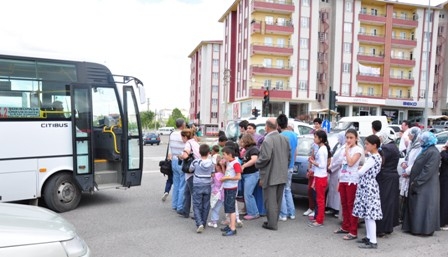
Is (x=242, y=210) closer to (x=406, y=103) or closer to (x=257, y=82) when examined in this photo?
(x=257, y=82)

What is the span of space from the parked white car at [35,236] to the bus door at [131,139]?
4469mm

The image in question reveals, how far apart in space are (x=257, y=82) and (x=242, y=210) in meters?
37.5

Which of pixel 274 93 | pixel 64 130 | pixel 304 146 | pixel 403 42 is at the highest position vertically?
pixel 403 42

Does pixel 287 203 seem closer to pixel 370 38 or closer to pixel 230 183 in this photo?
pixel 230 183

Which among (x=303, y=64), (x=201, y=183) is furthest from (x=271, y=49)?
(x=201, y=183)

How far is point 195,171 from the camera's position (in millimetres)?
6141

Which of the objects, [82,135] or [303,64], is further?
[303,64]

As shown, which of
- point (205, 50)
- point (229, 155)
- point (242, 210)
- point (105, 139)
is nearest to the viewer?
point (229, 155)

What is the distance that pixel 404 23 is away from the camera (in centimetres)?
4897

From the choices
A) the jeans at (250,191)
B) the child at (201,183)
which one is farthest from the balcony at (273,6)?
the child at (201,183)

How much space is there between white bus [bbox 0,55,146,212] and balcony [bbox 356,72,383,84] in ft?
146

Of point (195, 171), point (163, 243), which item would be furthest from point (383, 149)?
point (163, 243)

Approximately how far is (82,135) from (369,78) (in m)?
46.8

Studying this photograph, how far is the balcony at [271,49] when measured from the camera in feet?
143
